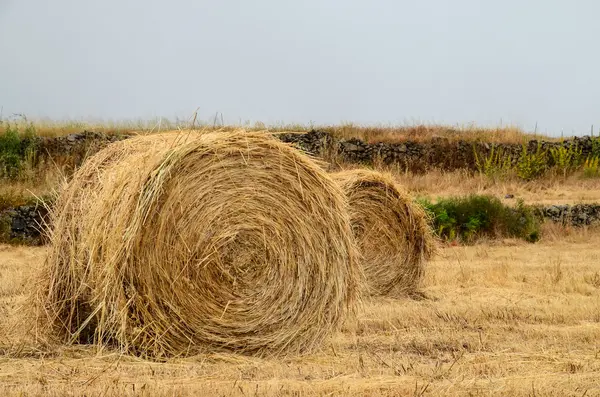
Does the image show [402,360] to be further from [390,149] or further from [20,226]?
[390,149]

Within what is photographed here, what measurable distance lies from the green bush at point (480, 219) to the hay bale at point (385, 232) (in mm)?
6256

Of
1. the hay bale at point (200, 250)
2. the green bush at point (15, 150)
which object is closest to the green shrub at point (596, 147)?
the green bush at point (15, 150)

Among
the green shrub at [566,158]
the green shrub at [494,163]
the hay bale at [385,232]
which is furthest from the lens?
the green shrub at [566,158]

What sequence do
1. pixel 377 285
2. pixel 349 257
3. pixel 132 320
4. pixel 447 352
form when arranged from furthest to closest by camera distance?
pixel 377 285, pixel 349 257, pixel 447 352, pixel 132 320

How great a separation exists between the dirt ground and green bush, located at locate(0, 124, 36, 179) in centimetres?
1231

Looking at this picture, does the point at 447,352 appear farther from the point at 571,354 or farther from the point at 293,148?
the point at 293,148

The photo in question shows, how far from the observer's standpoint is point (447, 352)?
6.36 m

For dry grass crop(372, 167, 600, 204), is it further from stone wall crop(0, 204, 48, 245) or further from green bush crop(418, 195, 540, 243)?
stone wall crop(0, 204, 48, 245)

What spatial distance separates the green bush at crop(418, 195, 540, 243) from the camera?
1698cm

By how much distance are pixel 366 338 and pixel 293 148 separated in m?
1.74

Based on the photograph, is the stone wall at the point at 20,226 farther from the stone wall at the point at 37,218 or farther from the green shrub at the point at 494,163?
the green shrub at the point at 494,163

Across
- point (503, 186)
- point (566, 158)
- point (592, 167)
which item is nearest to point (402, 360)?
point (503, 186)

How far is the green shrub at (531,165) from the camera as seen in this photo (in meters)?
24.3

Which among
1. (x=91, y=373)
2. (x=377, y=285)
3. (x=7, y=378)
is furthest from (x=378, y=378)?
(x=377, y=285)
